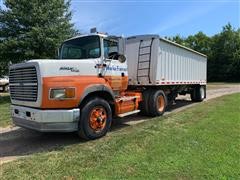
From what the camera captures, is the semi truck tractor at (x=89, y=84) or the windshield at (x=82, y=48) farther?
the windshield at (x=82, y=48)

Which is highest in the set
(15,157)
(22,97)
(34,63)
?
(34,63)

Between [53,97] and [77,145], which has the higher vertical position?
[53,97]

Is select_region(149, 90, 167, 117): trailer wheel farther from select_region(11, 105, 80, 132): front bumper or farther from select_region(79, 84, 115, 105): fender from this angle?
select_region(11, 105, 80, 132): front bumper

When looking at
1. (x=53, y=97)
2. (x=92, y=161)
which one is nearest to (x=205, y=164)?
(x=92, y=161)

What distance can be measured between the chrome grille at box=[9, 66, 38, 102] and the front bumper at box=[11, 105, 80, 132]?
1.11 feet

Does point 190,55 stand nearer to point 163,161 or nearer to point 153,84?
point 153,84

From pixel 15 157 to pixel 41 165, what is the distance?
39.3 inches

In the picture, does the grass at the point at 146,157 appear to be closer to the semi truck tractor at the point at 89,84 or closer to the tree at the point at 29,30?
the semi truck tractor at the point at 89,84

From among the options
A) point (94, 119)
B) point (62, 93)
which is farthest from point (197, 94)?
point (62, 93)

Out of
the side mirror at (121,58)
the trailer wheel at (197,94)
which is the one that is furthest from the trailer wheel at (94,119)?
the trailer wheel at (197,94)

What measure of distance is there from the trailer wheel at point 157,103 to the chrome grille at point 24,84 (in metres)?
4.78

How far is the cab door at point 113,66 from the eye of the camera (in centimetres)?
772

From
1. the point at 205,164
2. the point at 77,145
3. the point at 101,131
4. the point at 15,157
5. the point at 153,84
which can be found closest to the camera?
the point at 205,164

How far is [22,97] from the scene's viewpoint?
6840 millimetres
